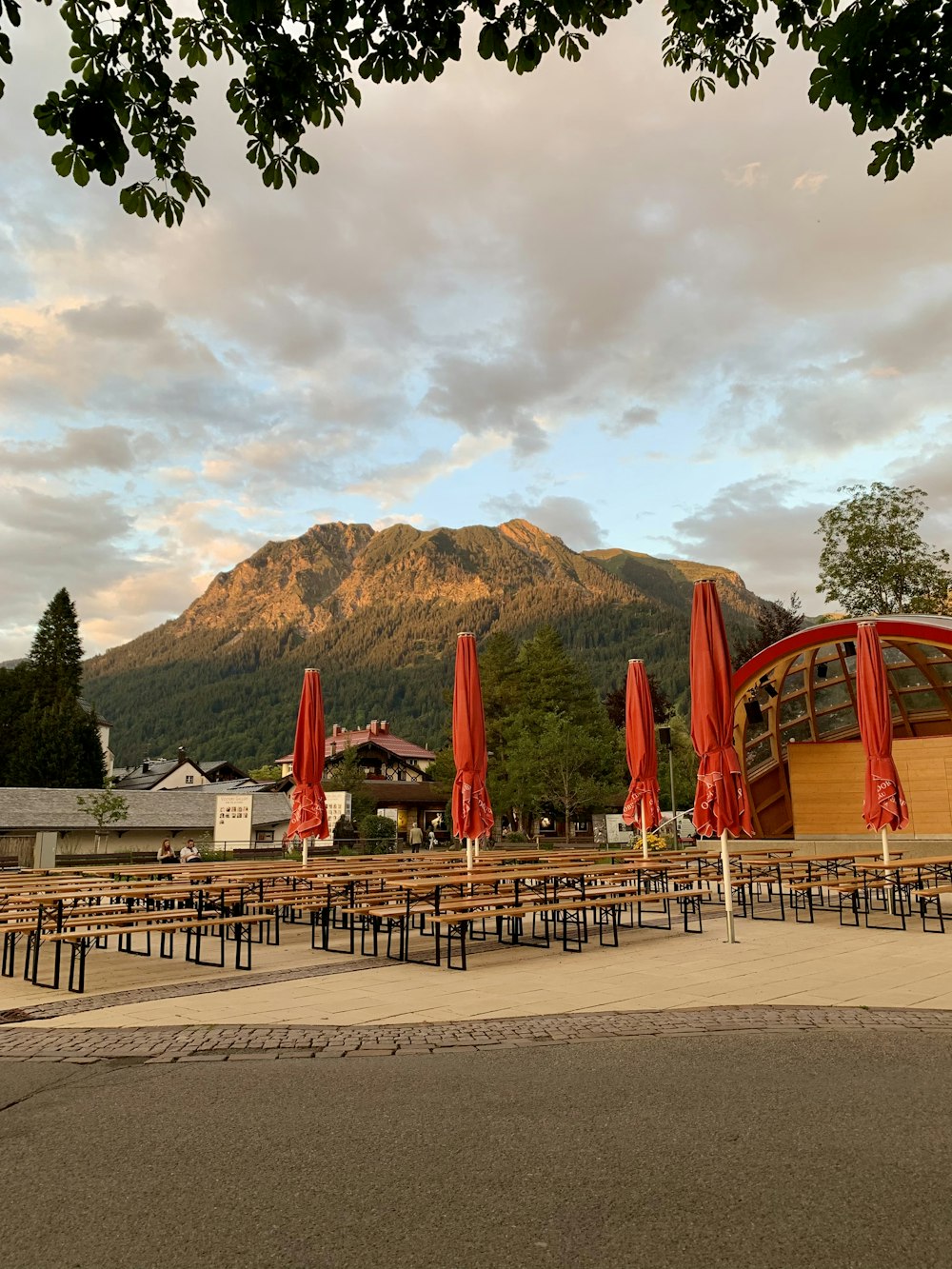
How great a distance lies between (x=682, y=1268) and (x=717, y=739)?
847 centimetres

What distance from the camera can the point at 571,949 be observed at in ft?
34.8

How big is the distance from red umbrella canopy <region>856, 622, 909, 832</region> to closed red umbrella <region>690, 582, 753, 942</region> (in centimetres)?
378

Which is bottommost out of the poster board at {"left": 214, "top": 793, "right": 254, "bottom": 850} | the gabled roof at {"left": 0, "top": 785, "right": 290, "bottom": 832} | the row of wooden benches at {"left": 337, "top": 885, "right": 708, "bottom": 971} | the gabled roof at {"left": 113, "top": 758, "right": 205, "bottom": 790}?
the row of wooden benches at {"left": 337, "top": 885, "right": 708, "bottom": 971}

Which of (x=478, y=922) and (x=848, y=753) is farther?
(x=848, y=753)

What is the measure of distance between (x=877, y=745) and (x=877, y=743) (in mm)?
44

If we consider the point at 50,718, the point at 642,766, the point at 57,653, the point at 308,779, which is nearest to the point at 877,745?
the point at 642,766

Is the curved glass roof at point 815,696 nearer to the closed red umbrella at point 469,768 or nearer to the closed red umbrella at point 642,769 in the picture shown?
the closed red umbrella at point 642,769

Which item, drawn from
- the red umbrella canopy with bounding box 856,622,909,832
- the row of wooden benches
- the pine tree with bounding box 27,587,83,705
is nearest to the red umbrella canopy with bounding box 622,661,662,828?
the row of wooden benches

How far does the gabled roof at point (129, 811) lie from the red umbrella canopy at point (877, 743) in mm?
35687

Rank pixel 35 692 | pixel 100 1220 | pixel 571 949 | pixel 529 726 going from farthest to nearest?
pixel 35 692, pixel 529 726, pixel 571 949, pixel 100 1220

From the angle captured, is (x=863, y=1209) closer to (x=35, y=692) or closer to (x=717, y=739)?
(x=717, y=739)

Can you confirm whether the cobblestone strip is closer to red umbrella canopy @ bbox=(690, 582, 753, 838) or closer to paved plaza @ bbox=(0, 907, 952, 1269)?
paved plaza @ bbox=(0, 907, 952, 1269)

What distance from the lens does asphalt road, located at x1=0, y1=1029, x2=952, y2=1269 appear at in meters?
3.04

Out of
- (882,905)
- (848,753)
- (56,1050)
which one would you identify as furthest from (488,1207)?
(848,753)
